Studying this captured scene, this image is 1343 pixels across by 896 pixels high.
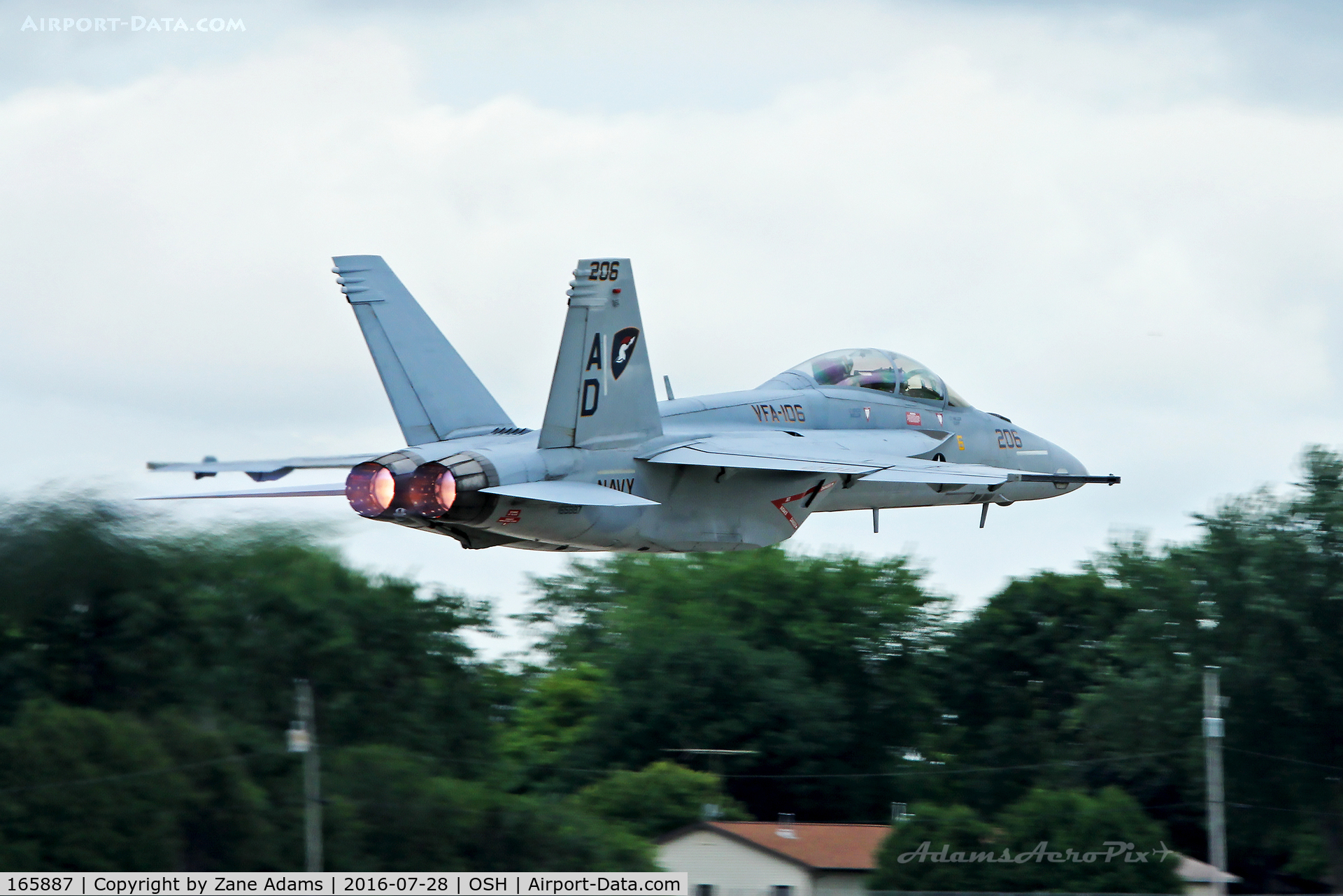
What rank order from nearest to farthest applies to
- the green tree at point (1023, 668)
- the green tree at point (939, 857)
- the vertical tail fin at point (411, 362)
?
the vertical tail fin at point (411, 362) < the green tree at point (939, 857) < the green tree at point (1023, 668)

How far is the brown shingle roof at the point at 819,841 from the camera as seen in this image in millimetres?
33188

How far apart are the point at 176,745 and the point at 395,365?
41.3ft

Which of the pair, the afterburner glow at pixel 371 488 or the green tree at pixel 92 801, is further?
the green tree at pixel 92 801

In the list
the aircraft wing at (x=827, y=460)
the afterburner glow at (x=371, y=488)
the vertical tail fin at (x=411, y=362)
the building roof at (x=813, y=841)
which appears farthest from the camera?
the building roof at (x=813, y=841)

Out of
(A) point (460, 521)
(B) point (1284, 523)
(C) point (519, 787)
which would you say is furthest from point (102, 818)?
(B) point (1284, 523)

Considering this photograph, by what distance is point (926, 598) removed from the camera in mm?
52812

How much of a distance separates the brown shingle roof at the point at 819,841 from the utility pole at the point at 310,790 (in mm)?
9625

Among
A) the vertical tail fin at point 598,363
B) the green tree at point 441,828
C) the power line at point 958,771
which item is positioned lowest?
the power line at point 958,771

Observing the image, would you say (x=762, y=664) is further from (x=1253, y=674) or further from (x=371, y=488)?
(x=371, y=488)

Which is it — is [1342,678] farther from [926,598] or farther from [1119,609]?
[926,598]

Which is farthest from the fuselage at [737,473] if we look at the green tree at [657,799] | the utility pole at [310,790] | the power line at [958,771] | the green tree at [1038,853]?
the power line at [958,771]

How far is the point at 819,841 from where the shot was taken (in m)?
35.0

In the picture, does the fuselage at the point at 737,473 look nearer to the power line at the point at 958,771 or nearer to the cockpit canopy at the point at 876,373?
the cockpit canopy at the point at 876,373

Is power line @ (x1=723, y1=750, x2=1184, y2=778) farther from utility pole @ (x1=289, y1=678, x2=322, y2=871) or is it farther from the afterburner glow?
the afterburner glow
